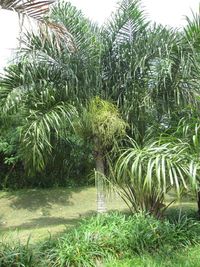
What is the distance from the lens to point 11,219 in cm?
1044

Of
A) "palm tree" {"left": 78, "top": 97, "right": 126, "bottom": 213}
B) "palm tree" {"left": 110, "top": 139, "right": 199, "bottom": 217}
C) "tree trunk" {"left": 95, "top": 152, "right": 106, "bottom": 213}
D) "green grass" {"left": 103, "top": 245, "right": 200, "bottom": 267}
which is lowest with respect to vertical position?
"green grass" {"left": 103, "top": 245, "right": 200, "bottom": 267}

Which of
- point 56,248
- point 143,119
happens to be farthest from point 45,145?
point 56,248

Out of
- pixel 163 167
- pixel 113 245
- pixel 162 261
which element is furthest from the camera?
pixel 113 245

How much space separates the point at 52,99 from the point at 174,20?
105 inches

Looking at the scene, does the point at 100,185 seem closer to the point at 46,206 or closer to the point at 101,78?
the point at 101,78

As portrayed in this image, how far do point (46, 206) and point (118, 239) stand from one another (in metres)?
6.81

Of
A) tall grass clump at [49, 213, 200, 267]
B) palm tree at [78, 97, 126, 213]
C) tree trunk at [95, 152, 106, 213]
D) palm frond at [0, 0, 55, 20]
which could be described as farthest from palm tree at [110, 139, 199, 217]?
palm frond at [0, 0, 55, 20]

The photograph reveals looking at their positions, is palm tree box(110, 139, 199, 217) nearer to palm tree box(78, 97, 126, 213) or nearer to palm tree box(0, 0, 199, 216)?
palm tree box(78, 97, 126, 213)

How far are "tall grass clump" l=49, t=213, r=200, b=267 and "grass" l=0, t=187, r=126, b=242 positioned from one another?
368 cm

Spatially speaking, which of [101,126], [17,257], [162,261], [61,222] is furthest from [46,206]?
[162,261]

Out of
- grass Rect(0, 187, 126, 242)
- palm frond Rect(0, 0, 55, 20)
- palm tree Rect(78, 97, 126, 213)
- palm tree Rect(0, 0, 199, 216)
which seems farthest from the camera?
grass Rect(0, 187, 126, 242)

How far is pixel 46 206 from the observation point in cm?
1166

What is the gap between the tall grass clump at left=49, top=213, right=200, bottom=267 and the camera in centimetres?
471

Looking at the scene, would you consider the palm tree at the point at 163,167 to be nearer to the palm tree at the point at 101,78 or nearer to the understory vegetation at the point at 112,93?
the understory vegetation at the point at 112,93
